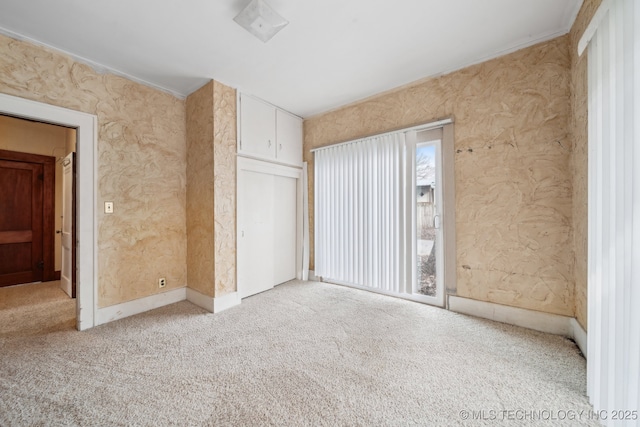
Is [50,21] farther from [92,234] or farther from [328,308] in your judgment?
[328,308]

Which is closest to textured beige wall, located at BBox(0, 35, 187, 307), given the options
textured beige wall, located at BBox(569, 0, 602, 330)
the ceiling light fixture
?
the ceiling light fixture

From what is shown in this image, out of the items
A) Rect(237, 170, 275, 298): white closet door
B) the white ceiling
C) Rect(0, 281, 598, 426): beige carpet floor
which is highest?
the white ceiling

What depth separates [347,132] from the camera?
348cm

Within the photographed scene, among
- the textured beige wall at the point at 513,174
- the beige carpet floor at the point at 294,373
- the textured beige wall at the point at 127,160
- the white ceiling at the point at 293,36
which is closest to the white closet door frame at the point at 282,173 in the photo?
the textured beige wall at the point at 127,160

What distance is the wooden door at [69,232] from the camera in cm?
318

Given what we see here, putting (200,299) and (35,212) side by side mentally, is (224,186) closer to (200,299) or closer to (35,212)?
(200,299)

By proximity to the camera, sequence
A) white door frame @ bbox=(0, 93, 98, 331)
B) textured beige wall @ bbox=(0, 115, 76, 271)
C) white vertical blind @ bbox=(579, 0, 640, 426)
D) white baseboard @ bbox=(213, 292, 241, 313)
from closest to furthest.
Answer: white vertical blind @ bbox=(579, 0, 640, 426), white door frame @ bbox=(0, 93, 98, 331), white baseboard @ bbox=(213, 292, 241, 313), textured beige wall @ bbox=(0, 115, 76, 271)

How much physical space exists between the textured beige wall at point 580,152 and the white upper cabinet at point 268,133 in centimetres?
313

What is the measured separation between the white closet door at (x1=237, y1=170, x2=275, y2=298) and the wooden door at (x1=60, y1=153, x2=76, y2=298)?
7.29 ft

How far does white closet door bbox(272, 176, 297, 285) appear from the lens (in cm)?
373

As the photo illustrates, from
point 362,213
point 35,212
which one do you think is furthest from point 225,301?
point 35,212

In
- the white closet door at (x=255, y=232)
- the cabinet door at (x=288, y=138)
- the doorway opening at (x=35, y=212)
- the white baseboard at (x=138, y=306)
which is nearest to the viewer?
the white baseboard at (x=138, y=306)

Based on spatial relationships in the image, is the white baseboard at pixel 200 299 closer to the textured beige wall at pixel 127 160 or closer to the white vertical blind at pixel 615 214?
the textured beige wall at pixel 127 160

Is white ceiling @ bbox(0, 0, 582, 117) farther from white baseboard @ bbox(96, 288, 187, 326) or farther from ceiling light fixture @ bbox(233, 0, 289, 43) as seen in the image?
white baseboard @ bbox(96, 288, 187, 326)
